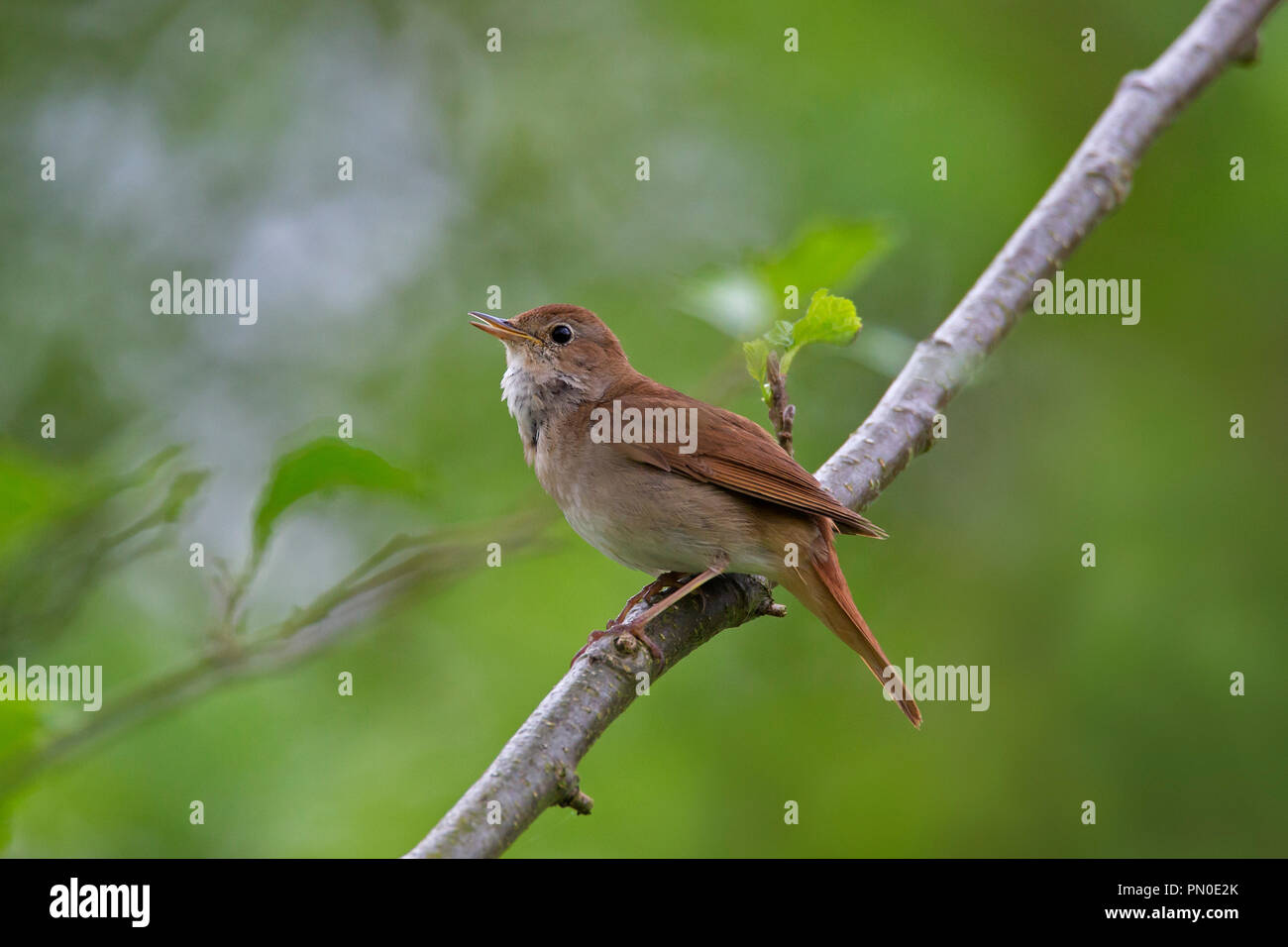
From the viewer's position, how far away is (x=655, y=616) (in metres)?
3.62

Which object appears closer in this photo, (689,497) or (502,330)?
(689,497)

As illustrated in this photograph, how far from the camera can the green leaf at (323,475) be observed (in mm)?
2291

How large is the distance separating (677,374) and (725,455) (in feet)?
12.1

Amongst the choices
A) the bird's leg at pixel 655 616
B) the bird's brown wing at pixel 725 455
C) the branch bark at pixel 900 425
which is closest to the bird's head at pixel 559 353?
→ the bird's brown wing at pixel 725 455

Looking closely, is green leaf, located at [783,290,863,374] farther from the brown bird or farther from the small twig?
the brown bird

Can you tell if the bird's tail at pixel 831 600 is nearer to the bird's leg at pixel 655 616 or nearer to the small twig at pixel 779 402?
the bird's leg at pixel 655 616

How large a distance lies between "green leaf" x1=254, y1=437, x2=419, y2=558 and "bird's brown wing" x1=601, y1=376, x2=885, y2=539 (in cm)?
186

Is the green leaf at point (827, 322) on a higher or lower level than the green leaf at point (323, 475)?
higher

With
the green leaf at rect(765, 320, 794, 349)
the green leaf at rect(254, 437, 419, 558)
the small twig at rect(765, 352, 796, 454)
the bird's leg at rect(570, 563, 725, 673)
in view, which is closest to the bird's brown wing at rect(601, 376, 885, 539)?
the small twig at rect(765, 352, 796, 454)

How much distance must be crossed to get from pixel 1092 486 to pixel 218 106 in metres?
7.47

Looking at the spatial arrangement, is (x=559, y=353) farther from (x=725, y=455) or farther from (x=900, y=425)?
(x=900, y=425)

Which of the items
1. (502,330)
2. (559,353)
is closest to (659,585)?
(559,353)

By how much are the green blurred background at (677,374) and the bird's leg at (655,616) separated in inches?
107

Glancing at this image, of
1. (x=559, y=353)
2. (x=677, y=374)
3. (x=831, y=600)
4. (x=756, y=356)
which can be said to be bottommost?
(x=831, y=600)
